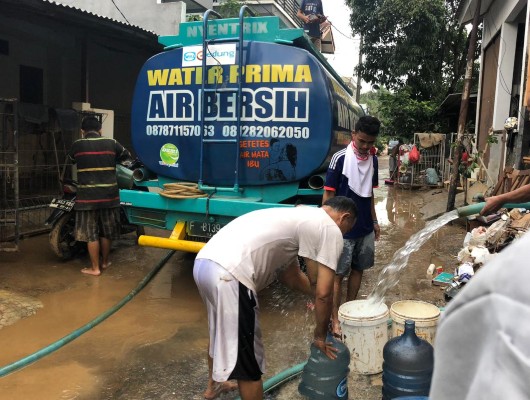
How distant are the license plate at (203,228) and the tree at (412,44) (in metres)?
16.0

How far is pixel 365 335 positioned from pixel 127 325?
2.19 m

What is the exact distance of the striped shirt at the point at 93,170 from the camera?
5.44 m

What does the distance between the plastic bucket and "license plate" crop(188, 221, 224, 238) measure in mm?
1956

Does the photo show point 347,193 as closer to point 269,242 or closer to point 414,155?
point 269,242

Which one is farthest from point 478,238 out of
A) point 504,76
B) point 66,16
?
point 66,16

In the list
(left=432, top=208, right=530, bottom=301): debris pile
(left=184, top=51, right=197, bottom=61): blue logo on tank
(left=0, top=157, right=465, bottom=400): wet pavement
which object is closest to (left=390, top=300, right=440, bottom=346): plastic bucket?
(left=0, top=157, right=465, bottom=400): wet pavement

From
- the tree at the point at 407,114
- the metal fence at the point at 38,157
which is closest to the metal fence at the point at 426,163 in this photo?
the tree at the point at 407,114

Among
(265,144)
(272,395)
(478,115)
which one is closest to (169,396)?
(272,395)

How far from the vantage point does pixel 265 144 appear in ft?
15.1

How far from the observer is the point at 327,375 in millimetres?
2682

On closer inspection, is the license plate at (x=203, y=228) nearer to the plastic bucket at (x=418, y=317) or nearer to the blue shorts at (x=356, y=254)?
the blue shorts at (x=356, y=254)

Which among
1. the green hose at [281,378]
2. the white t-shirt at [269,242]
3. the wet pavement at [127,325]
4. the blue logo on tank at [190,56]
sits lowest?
the wet pavement at [127,325]

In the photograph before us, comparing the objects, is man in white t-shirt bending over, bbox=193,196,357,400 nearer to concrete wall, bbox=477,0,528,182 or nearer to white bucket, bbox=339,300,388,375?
white bucket, bbox=339,300,388,375

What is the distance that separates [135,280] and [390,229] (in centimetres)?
545
